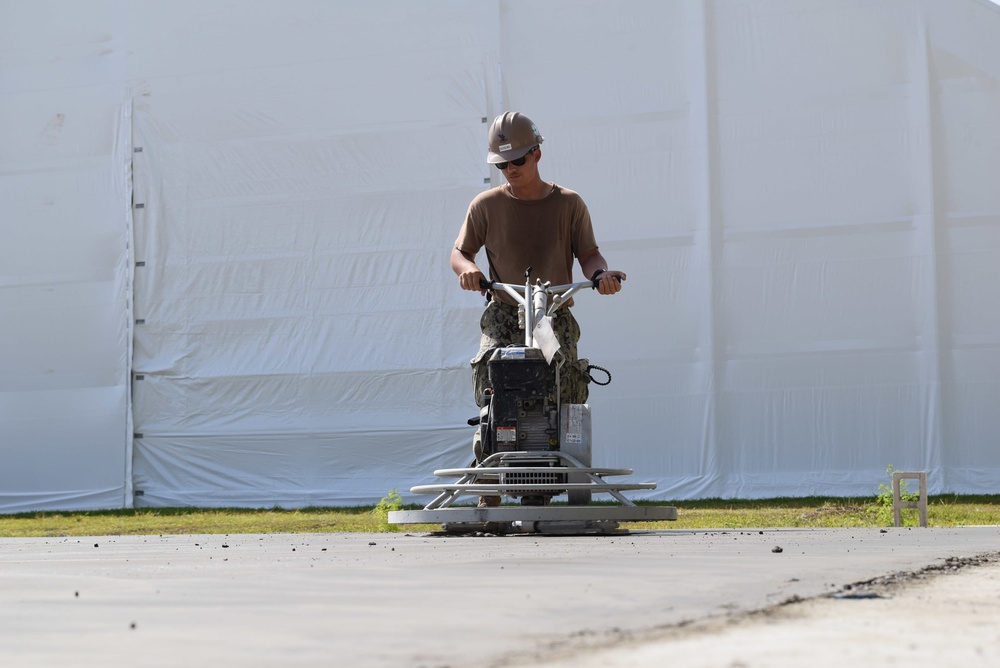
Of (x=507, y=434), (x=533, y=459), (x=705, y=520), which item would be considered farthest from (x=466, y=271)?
(x=705, y=520)

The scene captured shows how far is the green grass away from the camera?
22.0 feet

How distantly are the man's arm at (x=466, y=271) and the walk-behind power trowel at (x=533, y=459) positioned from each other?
0.21 meters

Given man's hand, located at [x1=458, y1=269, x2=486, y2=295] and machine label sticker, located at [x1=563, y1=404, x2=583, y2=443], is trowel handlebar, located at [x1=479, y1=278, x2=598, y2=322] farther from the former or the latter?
machine label sticker, located at [x1=563, y1=404, x2=583, y2=443]

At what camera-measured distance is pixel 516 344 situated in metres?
5.39

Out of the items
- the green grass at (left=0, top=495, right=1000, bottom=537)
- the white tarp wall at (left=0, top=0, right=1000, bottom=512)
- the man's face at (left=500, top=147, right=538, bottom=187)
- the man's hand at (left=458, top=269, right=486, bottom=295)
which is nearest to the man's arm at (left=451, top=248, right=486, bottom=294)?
the man's hand at (left=458, top=269, right=486, bottom=295)

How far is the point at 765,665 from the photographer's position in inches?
53.1

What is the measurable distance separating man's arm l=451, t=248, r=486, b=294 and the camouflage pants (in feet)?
0.37

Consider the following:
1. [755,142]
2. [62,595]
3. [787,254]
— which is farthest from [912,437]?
[62,595]

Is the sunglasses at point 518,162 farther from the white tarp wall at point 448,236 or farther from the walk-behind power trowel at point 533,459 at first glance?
the white tarp wall at point 448,236

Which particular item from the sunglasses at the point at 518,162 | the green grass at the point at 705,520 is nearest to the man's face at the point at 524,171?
the sunglasses at the point at 518,162

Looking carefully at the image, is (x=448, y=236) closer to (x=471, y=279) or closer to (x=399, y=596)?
(x=471, y=279)

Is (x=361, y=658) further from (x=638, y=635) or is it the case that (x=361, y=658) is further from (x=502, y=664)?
(x=638, y=635)

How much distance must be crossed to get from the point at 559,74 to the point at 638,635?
1067 cm

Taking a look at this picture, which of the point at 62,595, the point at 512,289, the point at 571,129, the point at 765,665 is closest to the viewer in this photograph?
the point at 765,665
